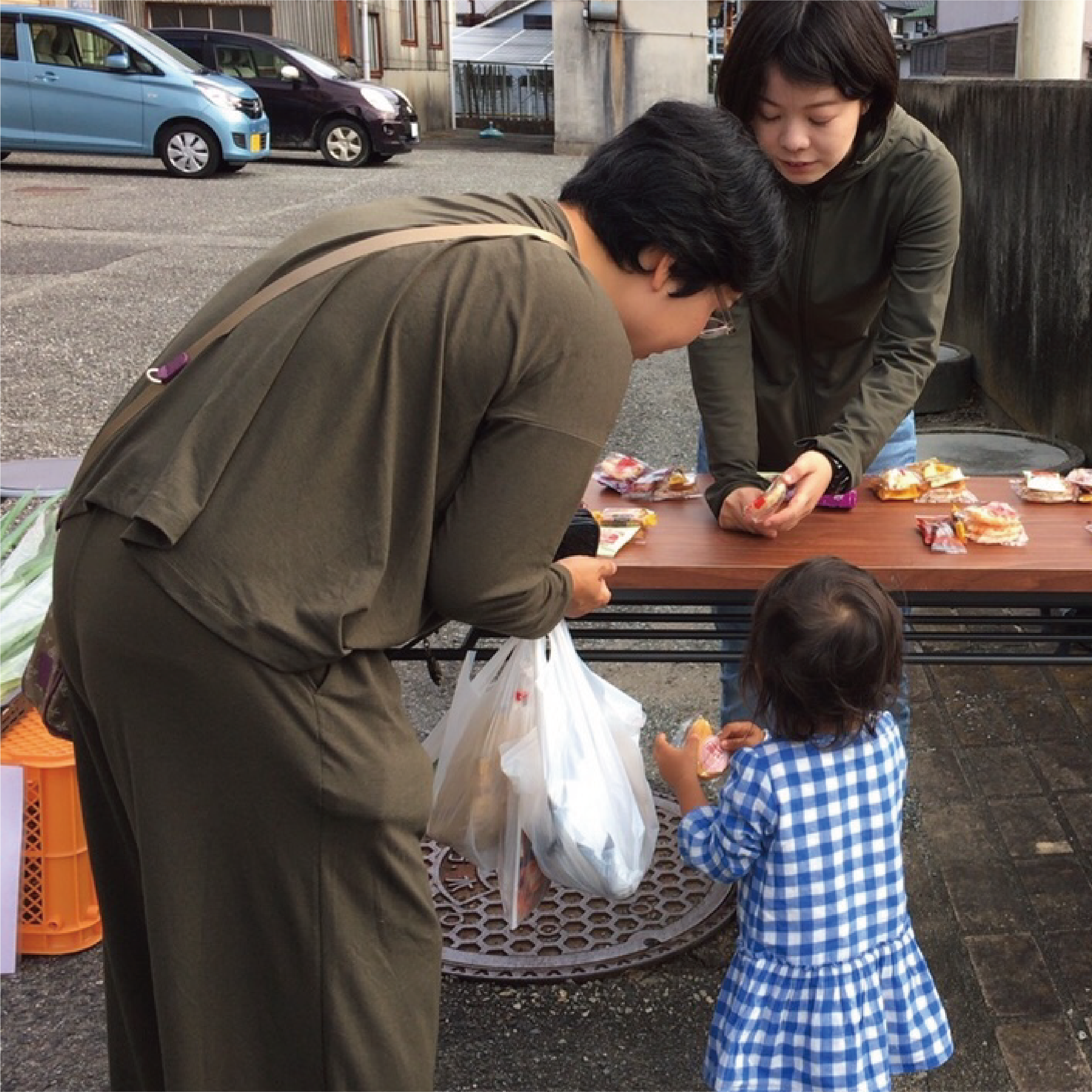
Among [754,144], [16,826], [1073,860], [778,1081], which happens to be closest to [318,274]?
[754,144]

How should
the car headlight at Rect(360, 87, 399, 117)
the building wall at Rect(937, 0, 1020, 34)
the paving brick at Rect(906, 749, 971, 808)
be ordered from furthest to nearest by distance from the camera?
the building wall at Rect(937, 0, 1020, 34) < the car headlight at Rect(360, 87, 399, 117) < the paving brick at Rect(906, 749, 971, 808)

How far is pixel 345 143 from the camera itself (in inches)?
710

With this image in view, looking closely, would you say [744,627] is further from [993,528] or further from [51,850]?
[51,850]

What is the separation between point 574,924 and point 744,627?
0.81 metres

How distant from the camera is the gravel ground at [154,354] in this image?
8.76 feet

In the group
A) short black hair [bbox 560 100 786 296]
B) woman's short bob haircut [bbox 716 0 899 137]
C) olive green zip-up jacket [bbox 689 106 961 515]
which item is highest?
woman's short bob haircut [bbox 716 0 899 137]

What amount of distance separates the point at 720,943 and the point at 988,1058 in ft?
1.98

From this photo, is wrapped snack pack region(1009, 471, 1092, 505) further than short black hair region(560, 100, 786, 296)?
Yes

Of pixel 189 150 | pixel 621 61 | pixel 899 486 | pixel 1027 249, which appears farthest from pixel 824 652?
pixel 621 61

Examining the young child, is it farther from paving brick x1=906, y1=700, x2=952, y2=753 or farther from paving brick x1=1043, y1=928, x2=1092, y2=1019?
paving brick x1=906, y1=700, x2=952, y2=753

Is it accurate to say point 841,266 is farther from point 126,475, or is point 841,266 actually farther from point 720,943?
point 126,475

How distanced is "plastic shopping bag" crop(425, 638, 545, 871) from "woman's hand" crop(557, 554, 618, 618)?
230 mm

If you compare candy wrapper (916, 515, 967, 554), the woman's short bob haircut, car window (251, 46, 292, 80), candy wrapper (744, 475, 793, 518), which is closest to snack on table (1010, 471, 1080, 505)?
candy wrapper (916, 515, 967, 554)

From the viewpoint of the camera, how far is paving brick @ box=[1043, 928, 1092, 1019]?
2811 mm
